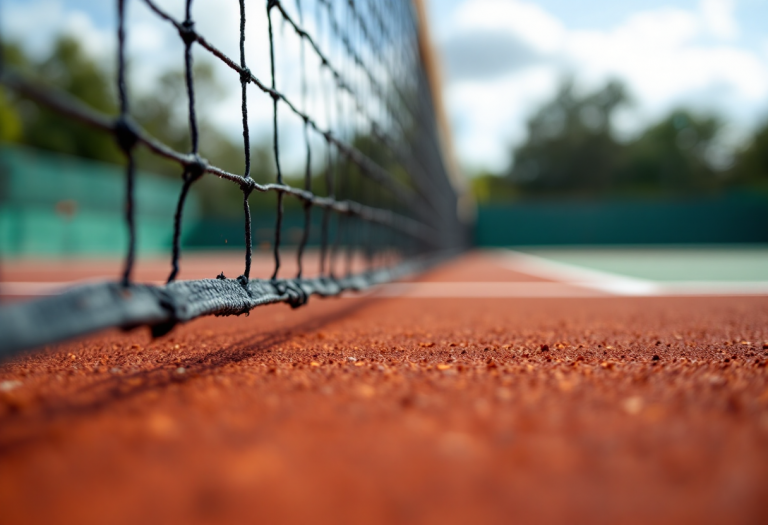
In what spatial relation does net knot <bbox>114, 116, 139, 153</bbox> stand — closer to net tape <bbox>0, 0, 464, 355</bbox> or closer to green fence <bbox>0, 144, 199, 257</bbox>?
net tape <bbox>0, 0, 464, 355</bbox>

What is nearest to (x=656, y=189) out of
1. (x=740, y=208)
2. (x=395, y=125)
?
(x=740, y=208)

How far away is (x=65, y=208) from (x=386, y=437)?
48.2 ft

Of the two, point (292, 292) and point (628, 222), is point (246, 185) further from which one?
point (628, 222)

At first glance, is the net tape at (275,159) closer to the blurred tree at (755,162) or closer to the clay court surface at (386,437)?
the clay court surface at (386,437)

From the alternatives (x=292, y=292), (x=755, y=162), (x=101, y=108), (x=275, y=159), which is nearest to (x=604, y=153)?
(x=755, y=162)

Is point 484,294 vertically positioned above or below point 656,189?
below

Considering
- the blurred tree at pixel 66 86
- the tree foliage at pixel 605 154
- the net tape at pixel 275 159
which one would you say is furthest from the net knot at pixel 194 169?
the tree foliage at pixel 605 154

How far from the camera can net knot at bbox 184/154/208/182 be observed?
1.16 metres

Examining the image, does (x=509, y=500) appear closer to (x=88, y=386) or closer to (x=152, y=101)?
(x=88, y=386)

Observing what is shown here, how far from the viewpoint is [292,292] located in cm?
160

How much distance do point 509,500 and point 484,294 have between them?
2.91 metres

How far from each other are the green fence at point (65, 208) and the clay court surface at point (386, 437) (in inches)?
427

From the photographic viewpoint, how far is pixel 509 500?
0.54 meters

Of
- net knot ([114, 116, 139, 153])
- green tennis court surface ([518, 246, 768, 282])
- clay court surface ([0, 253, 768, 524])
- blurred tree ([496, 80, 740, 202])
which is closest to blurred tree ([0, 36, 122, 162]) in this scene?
green tennis court surface ([518, 246, 768, 282])
